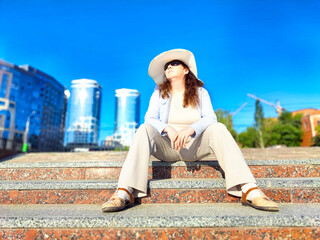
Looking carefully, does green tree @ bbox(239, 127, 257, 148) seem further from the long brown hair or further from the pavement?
the long brown hair

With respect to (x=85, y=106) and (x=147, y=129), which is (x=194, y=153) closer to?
(x=147, y=129)

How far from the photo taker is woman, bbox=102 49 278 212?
162 cm

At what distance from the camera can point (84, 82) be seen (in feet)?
309

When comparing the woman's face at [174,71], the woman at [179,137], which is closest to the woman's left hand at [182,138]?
the woman at [179,137]

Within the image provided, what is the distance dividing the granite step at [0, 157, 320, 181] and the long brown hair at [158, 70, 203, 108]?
69 cm

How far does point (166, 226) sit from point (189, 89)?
1.62 m

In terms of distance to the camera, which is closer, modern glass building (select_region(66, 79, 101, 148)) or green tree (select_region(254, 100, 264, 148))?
green tree (select_region(254, 100, 264, 148))

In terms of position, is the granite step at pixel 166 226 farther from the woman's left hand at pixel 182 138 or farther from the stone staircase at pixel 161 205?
the woman's left hand at pixel 182 138

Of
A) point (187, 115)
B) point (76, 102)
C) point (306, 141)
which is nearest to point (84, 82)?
point (76, 102)

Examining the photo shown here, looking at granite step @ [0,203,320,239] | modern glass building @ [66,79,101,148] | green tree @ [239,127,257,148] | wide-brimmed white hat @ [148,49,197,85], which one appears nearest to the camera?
granite step @ [0,203,320,239]

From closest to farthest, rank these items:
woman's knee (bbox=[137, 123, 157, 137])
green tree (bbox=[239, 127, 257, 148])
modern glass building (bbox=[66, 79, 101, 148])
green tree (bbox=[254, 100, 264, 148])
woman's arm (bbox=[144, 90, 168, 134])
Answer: woman's knee (bbox=[137, 123, 157, 137])
woman's arm (bbox=[144, 90, 168, 134])
green tree (bbox=[254, 100, 264, 148])
green tree (bbox=[239, 127, 257, 148])
modern glass building (bbox=[66, 79, 101, 148])

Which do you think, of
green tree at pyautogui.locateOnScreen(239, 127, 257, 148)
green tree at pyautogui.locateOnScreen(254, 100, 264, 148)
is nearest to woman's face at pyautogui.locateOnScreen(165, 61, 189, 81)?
green tree at pyautogui.locateOnScreen(254, 100, 264, 148)

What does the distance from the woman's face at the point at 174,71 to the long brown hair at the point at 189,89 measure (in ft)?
0.32

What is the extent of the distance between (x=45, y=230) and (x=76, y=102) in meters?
100
